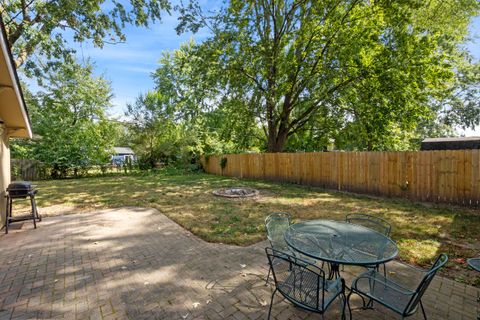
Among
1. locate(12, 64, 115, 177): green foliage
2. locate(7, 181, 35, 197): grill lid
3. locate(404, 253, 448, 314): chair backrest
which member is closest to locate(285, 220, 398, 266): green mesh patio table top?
locate(404, 253, 448, 314): chair backrest

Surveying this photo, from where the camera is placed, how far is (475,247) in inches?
160

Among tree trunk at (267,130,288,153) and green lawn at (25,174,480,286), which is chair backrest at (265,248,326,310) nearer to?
green lawn at (25,174,480,286)

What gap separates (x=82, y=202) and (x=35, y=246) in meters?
4.14

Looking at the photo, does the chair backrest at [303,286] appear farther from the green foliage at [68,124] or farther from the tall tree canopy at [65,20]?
the green foliage at [68,124]

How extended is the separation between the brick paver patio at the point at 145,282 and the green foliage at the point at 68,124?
45.2 feet

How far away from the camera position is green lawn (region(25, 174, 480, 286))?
404 centimetres

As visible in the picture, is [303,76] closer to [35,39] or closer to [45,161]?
[35,39]

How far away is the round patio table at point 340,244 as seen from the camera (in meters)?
2.25

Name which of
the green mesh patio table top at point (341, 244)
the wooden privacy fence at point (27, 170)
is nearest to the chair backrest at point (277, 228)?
the green mesh patio table top at point (341, 244)

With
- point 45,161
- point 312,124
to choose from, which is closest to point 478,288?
point 312,124

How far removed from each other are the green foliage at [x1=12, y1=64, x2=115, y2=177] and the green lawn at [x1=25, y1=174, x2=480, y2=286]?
8.66m

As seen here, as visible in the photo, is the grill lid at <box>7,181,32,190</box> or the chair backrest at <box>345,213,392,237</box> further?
the grill lid at <box>7,181,32,190</box>

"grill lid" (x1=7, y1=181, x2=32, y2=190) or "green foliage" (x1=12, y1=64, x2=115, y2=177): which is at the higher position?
"green foliage" (x1=12, y1=64, x2=115, y2=177)

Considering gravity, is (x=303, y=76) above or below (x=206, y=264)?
above
